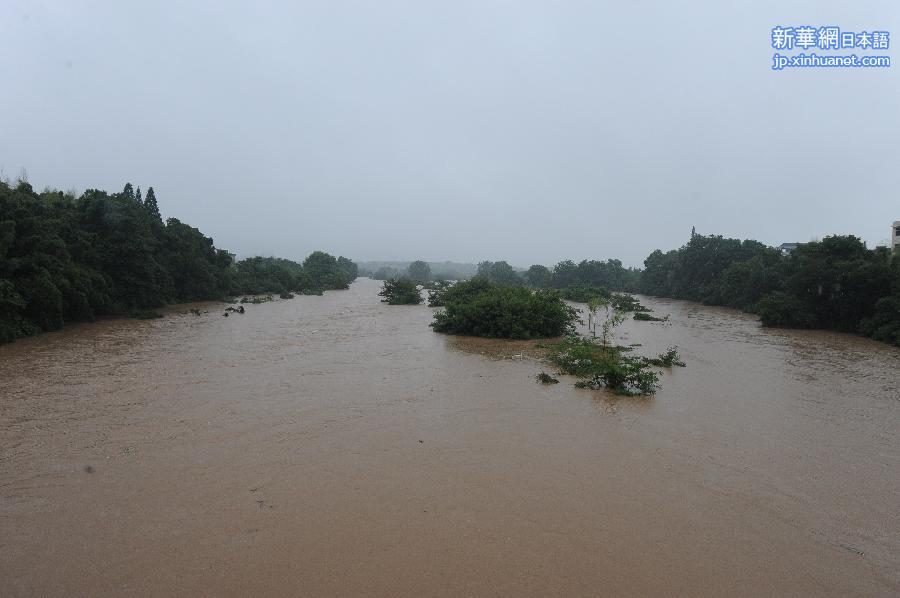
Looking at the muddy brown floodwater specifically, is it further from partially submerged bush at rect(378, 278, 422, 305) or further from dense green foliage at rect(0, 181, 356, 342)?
partially submerged bush at rect(378, 278, 422, 305)

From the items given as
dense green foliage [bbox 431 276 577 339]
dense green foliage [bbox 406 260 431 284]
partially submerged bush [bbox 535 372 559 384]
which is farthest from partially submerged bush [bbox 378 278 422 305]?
dense green foliage [bbox 406 260 431 284]

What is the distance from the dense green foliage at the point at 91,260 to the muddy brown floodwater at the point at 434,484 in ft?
11.4

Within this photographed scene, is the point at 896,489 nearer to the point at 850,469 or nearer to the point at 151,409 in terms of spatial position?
the point at 850,469

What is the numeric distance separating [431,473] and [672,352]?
26.5ft

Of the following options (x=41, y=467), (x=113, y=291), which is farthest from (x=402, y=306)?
(x=41, y=467)

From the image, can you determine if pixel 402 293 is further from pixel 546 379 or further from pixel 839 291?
pixel 546 379

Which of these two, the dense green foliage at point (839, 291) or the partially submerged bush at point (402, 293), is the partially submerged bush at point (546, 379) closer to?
the dense green foliage at point (839, 291)

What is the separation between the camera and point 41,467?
505cm

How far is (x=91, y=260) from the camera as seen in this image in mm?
17016

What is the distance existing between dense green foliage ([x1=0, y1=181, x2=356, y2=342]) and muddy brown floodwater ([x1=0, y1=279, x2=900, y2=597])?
Result: 3.47 m

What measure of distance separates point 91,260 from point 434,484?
58.5ft

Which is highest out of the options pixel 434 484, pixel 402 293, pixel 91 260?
pixel 91 260

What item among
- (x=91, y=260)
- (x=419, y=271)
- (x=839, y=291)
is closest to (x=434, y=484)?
(x=91, y=260)

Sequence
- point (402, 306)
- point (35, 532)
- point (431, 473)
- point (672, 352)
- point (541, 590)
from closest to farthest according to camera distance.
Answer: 1. point (541, 590)
2. point (35, 532)
3. point (431, 473)
4. point (672, 352)
5. point (402, 306)
